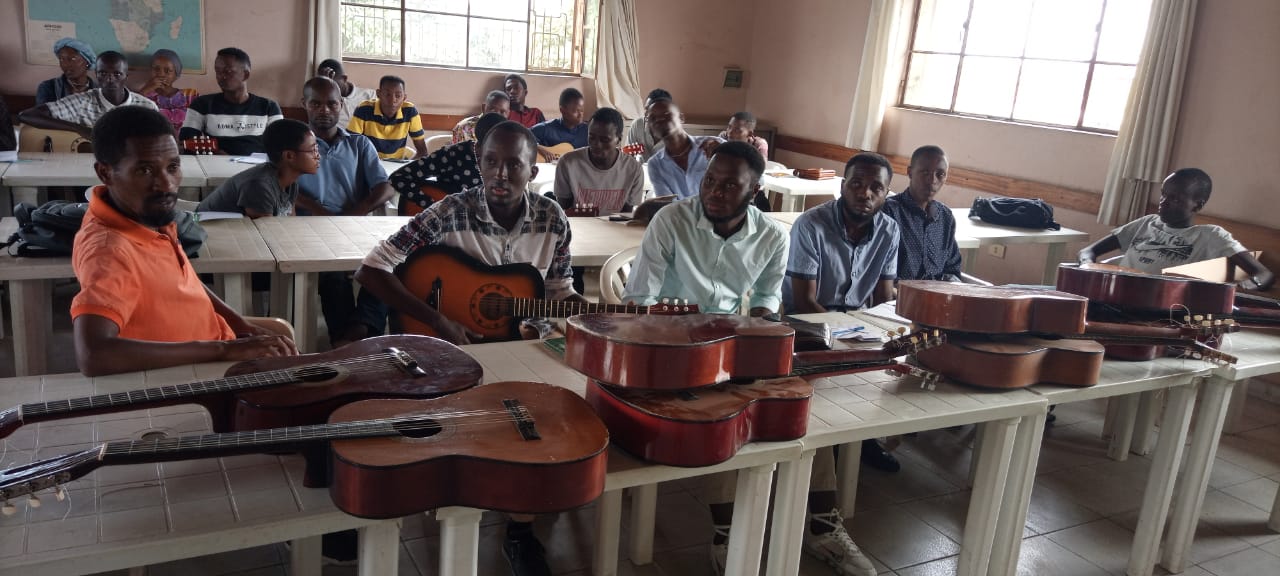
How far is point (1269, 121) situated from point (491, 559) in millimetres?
4368

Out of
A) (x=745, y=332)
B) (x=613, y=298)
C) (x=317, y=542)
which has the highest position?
(x=745, y=332)

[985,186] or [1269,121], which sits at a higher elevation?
[1269,121]

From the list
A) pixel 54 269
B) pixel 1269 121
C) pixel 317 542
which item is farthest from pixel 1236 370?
pixel 54 269

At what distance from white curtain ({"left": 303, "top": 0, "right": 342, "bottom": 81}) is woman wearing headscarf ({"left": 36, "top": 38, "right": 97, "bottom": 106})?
5.04ft

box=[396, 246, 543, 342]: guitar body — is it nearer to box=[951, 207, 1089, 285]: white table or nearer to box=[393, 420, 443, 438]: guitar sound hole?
box=[393, 420, 443, 438]: guitar sound hole

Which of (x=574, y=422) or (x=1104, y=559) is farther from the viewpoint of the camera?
(x=1104, y=559)

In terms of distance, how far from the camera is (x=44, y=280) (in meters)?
2.56

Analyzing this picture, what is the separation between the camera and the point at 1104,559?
105 inches

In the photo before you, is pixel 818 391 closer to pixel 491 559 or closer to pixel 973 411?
pixel 973 411

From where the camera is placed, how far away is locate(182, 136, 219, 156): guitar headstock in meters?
4.78

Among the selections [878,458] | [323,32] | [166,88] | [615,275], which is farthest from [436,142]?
[878,458]

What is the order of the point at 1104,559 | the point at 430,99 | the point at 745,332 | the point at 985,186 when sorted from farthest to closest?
the point at 430,99
the point at 985,186
the point at 1104,559
the point at 745,332

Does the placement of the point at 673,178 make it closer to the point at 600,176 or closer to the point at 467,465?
the point at 600,176

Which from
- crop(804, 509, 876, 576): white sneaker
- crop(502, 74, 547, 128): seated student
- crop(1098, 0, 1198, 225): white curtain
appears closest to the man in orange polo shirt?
crop(804, 509, 876, 576): white sneaker
